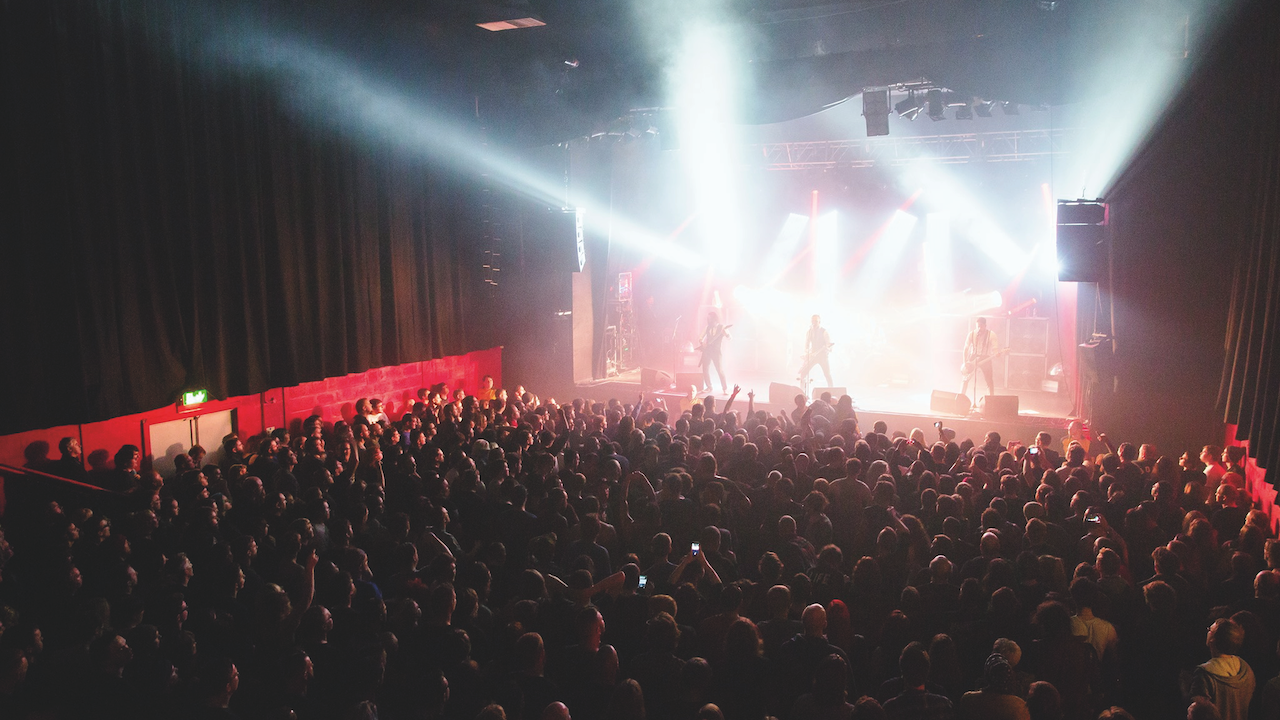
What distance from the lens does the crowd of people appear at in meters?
3.05

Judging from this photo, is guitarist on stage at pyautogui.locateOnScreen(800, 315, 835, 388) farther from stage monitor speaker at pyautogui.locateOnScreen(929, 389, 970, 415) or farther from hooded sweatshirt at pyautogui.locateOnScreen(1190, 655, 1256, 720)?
hooded sweatshirt at pyautogui.locateOnScreen(1190, 655, 1256, 720)

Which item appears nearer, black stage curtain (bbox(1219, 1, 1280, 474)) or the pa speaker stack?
black stage curtain (bbox(1219, 1, 1280, 474))

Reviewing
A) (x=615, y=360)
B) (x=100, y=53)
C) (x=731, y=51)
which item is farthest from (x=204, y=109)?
(x=615, y=360)

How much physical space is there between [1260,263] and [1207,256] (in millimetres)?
2893

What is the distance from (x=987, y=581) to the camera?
13.1 feet

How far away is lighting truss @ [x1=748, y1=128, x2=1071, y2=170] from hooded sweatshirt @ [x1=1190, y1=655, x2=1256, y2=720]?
44.2 feet

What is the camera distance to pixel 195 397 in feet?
27.2

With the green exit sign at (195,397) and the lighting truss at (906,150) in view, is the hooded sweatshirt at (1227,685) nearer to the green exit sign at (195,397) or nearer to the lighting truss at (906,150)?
the green exit sign at (195,397)

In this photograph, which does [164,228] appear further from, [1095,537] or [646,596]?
[1095,537]

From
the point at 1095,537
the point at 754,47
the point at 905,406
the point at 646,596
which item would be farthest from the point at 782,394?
the point at 646,596

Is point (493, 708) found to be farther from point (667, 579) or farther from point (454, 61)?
point (454, 61)

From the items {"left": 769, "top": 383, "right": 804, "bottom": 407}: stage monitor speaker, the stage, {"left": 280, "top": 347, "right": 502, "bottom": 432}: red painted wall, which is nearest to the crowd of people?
{"left": 280, "top": 347, "right": 502, "bottom": 432}: red painted wall

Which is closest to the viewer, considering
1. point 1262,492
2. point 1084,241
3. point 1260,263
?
point 1260,263

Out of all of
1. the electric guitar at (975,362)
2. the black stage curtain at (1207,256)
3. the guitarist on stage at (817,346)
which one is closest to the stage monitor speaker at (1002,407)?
the black stage curtain at (1207,256)
